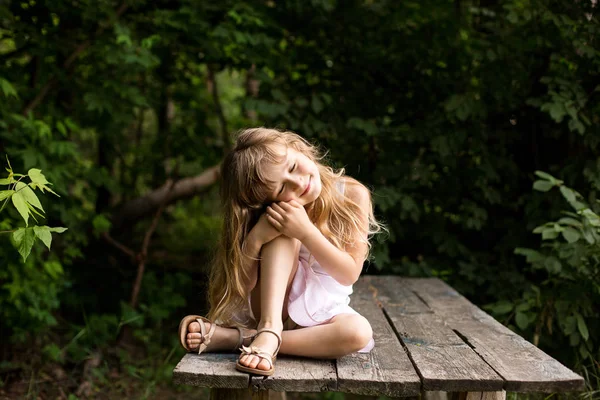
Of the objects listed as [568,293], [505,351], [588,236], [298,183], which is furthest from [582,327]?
[298,183]

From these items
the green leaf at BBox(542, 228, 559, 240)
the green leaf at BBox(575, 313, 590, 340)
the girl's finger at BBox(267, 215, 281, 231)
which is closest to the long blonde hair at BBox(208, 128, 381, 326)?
the girl's finger at BBox(267, 215, 281, 231)

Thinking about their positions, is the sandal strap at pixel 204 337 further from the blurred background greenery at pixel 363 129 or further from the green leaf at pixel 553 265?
the green leaf at pixel 553 265

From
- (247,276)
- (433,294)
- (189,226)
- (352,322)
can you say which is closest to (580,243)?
(433,294)

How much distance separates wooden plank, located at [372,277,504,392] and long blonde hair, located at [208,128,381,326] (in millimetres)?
494

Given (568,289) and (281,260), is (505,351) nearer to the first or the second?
(281,260)

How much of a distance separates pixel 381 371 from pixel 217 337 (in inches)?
24.3

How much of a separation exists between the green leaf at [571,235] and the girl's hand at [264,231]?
1529 mm

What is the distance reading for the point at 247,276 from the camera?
7.59 ft

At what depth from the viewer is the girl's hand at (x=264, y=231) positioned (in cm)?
224

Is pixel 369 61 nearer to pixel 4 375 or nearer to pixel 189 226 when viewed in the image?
pixel 4 375

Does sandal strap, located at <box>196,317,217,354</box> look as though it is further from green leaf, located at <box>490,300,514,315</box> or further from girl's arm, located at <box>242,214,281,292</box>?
green leaf, located at <box>490,300,514,315</box>

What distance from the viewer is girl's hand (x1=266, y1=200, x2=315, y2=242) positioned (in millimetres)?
2195

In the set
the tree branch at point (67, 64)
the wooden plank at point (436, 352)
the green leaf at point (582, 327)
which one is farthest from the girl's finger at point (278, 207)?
the tree branch at point (67, 64)

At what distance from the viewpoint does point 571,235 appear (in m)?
2.92
